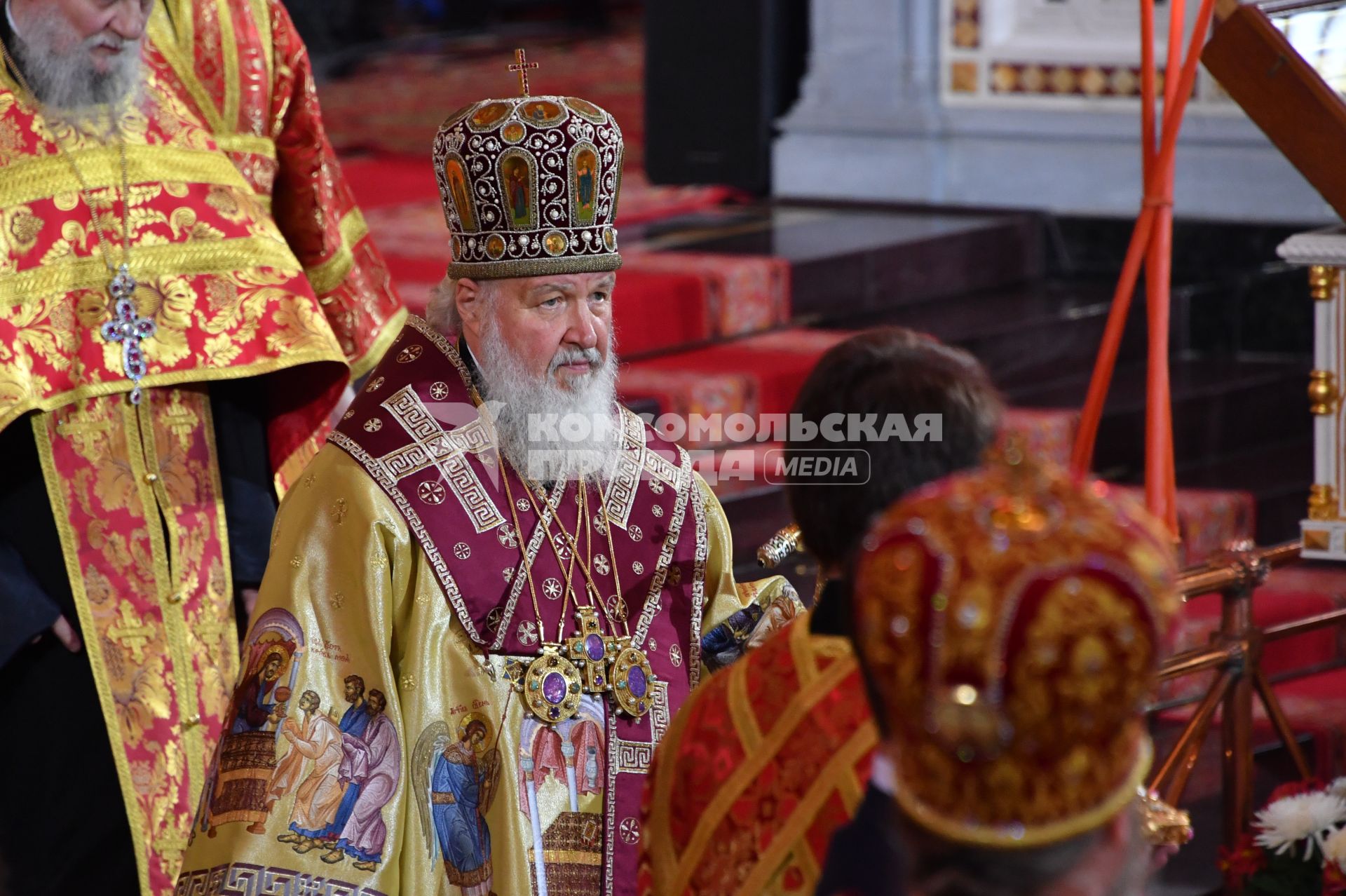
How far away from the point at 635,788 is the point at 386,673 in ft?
1.41

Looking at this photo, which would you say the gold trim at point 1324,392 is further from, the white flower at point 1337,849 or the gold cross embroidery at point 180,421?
the gold cross embroidery at point 180,421

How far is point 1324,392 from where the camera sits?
13.9 ft

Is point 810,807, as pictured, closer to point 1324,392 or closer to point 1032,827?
point 1032,827

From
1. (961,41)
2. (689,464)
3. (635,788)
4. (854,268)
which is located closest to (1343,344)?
(689,464)

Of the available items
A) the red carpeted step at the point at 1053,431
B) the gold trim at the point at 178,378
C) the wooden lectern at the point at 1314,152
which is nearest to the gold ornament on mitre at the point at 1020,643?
the gold trim at the point at 178,378

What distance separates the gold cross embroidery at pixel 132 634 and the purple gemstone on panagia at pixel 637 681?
109 cm

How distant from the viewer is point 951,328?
6582 mm

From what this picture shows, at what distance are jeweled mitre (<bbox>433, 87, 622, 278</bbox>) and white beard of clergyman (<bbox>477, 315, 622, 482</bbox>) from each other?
0.12 metres

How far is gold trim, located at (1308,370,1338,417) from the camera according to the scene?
167 inches

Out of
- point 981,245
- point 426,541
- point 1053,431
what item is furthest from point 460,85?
point 426,541

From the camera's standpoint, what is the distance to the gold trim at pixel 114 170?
11.3 ft

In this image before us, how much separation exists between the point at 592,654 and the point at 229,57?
147 cm

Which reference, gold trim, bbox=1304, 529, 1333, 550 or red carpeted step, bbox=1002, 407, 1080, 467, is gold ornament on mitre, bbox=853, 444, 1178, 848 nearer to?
gold trim, bbox=1304, 529, 1333, 550

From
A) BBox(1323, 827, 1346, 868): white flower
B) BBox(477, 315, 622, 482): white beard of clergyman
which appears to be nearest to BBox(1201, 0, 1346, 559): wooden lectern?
BBox(1323, 827, 1346, 868): white flower
